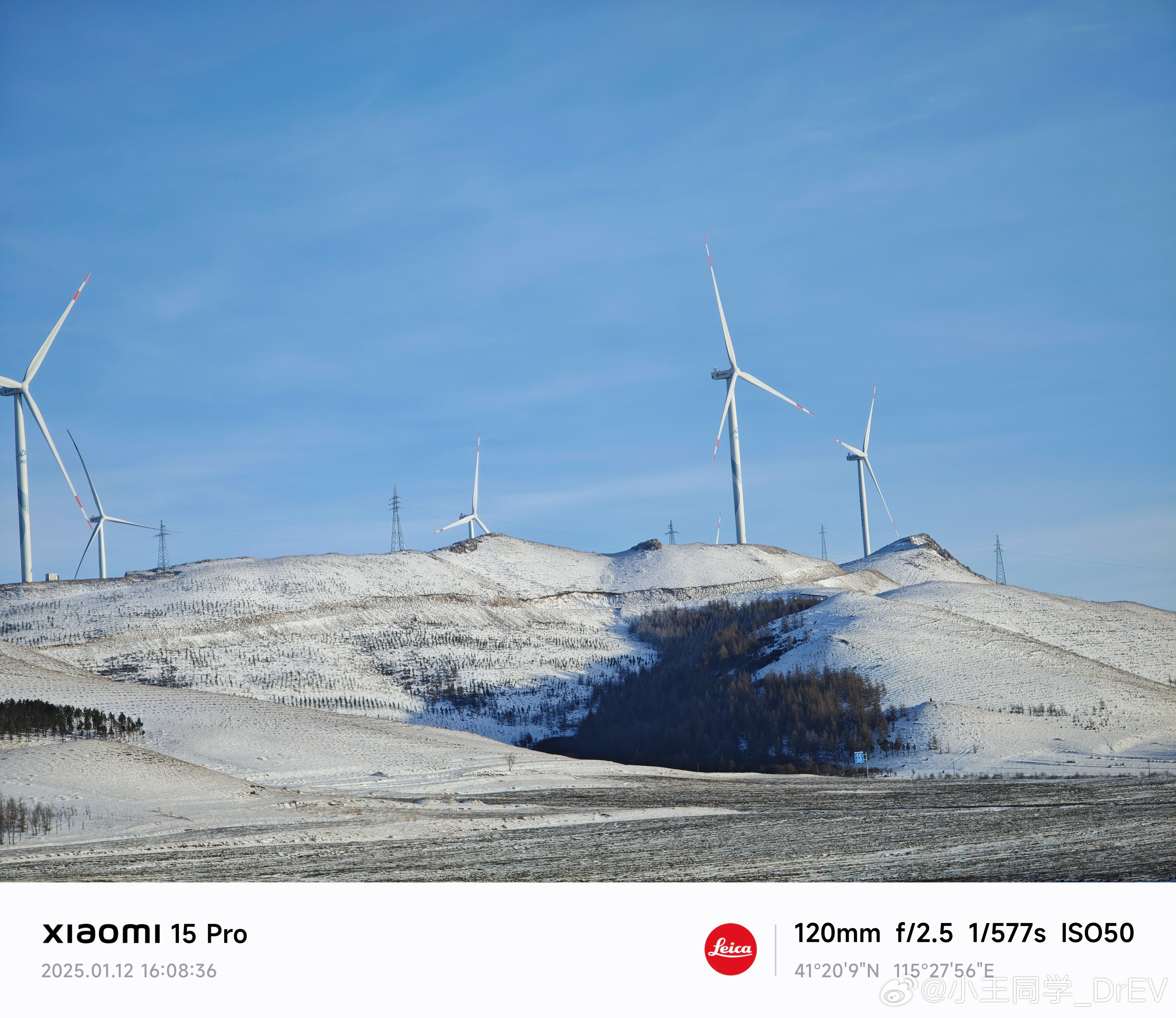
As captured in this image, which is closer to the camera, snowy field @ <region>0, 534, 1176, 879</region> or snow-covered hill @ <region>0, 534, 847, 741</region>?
snowy field @ <region>0, 534, 1176, 879</region>

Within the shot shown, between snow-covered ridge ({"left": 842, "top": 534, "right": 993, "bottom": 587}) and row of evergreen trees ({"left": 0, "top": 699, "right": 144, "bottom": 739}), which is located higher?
snow-covered ridge ({"left": 842, "top": 534, "right": 993, "bottom": 587})

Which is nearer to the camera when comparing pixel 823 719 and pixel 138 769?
pixel 138 769

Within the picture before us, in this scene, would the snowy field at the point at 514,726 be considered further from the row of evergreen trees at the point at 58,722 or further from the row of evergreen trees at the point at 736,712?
the row of evergreen trees at the point at 736,712

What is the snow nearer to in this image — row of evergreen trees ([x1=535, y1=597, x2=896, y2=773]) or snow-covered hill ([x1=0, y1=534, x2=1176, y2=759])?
snow-covered hill ([x1=0, y1=534, x2=1176, y2=759])

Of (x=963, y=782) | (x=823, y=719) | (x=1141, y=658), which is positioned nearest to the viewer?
(x=963, y=782)

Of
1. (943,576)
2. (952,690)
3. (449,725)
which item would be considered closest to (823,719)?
(952,690)
